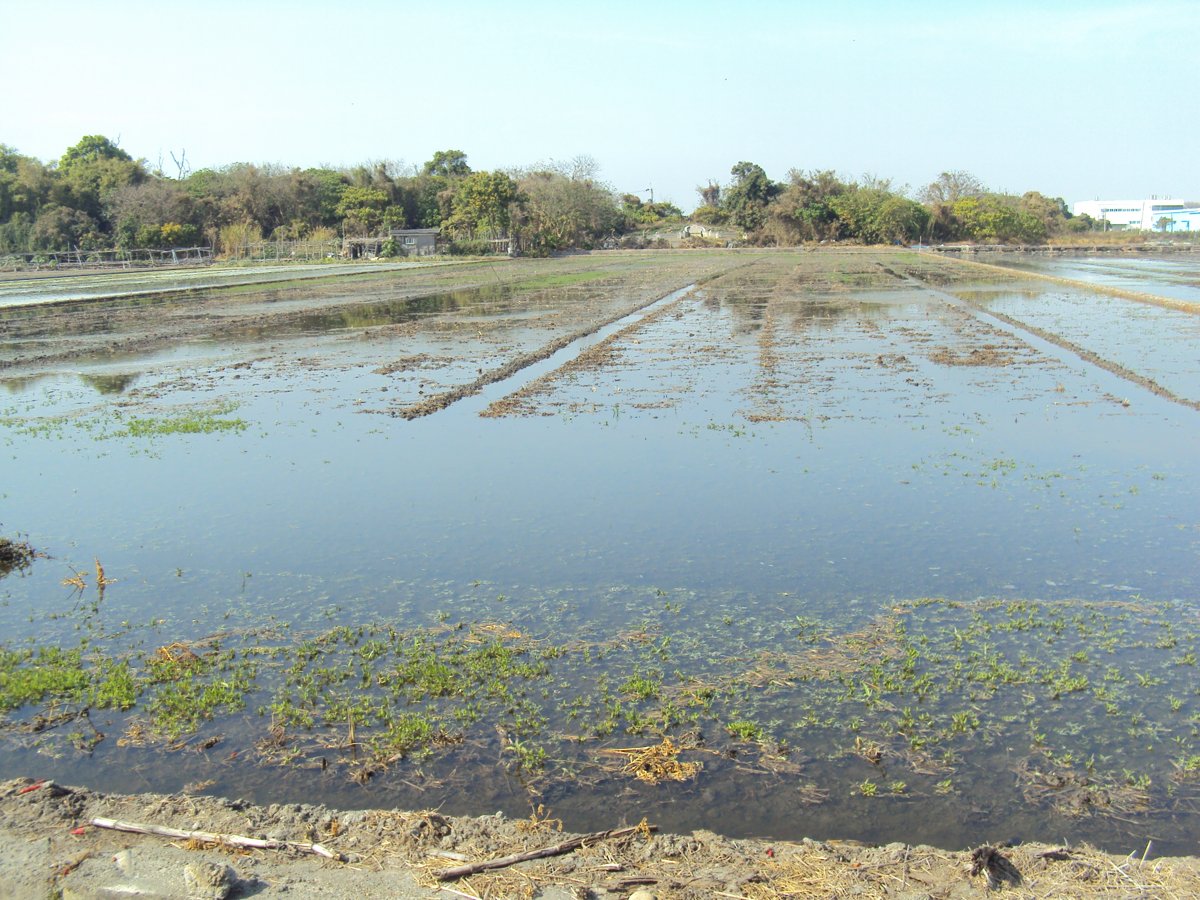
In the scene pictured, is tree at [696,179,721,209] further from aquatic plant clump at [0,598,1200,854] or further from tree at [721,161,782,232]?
Result: aquatic plant clump at [0,598,1200,854]

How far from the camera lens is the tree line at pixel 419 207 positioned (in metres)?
70.6

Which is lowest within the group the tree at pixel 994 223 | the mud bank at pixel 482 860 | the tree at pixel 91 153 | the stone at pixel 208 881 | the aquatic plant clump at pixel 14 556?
the mud bank at pixel 482 860

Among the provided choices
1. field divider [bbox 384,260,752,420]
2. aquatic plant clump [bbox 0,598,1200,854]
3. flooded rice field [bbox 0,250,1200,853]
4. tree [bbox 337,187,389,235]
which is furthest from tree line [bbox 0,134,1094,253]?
aquatic plant clump [bbox 0,598,1200,854]

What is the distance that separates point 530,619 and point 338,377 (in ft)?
38.9

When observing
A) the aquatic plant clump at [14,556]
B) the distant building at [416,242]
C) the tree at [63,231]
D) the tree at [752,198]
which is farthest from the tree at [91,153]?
the aquatic plant clump at [14,556]

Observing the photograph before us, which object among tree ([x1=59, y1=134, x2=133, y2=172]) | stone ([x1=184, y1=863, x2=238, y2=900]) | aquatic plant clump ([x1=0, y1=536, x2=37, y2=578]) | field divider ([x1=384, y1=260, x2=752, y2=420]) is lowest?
stone ([x1=184, y1=863, x2=238, y2=900])

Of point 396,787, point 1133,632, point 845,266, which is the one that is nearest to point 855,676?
point 1133,632

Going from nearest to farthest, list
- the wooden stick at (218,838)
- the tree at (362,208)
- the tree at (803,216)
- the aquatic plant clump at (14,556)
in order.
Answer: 1. the wooden stick at (218,838)
2. the aquatic plant clump at (14,556)
3. the tree at (362,208)
4. the tree at (803,216)

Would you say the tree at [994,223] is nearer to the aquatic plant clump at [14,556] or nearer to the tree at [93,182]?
the tree at [93,182]

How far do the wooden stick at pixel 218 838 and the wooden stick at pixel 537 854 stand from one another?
0.53m

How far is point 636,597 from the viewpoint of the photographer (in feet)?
24.2

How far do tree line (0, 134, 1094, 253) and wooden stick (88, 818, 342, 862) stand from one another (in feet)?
227

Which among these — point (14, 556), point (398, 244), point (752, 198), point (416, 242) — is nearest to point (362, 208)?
point (398, 244)

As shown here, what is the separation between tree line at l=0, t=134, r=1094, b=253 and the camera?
70.6m
